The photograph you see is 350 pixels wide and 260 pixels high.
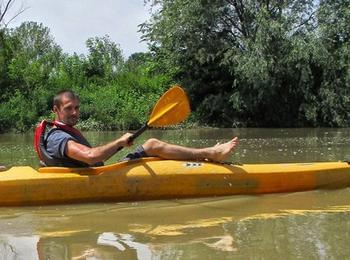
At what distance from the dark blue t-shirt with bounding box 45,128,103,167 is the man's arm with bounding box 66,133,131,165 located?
6 cm

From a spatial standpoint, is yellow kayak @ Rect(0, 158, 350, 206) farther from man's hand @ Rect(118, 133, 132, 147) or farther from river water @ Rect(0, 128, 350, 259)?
man's hand @ Rect(118, 133, 132, 147)

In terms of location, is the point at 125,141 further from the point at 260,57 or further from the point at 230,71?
the point at 230,71

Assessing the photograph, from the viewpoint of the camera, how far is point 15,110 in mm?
17906

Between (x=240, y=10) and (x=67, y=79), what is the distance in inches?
279

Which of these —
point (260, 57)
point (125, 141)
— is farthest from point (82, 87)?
point (125, 141)

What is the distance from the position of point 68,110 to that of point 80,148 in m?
0.33

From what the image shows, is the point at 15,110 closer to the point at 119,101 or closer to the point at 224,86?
the point at 119,101

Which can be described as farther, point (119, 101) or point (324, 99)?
point (119, 101)

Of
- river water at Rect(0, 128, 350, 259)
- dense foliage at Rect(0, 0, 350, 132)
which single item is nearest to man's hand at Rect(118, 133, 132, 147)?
river water at Rect(0, 128, 350, 259)

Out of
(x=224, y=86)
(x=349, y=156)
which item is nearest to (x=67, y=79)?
(x=224, y=86)

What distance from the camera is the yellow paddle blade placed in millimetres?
4742

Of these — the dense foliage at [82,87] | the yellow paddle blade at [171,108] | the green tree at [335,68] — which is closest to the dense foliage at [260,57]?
the green tree at [335,68]

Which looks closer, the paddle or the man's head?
the man's head

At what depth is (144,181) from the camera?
4.34 meters
